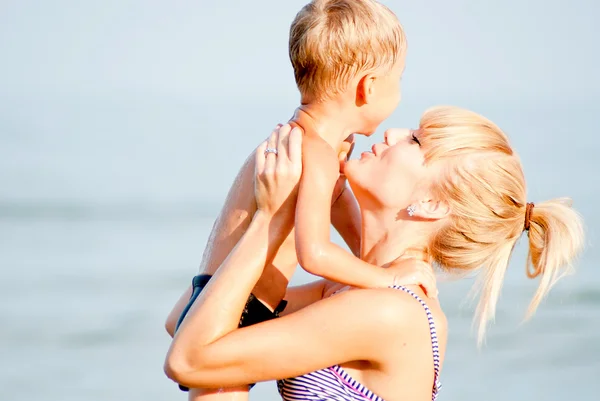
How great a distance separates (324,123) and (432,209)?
0.46m

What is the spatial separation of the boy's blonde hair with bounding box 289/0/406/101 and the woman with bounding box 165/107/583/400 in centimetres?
23

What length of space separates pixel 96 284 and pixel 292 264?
7.46 metres

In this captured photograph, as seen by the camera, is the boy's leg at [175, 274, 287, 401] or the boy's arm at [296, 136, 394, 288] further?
the boy's leg at [175, 274, 287, 401]

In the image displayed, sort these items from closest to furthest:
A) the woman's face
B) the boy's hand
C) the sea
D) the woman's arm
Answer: the woman's arm, the boy's hand, the woman's face, the sea

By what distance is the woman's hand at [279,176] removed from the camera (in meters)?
3.02

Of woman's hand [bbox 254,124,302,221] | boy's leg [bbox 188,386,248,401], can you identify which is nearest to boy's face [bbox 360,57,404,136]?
woman's hand [bbox 254,124,302,221]

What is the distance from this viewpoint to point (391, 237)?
10.5ft

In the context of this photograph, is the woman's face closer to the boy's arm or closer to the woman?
the woman

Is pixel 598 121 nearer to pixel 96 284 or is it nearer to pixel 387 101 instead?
pixel 96 284

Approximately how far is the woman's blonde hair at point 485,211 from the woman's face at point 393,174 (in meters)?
0.04

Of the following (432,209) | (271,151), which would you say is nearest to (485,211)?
(432,209)

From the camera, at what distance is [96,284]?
10500 mm

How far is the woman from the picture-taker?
2896 mm

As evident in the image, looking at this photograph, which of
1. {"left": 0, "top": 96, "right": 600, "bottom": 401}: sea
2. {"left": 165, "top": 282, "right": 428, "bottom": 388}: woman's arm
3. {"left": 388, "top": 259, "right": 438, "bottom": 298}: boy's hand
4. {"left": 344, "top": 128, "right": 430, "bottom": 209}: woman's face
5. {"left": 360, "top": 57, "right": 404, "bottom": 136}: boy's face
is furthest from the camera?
{"left": 0, "top": 96, "right": 600, "bottom": 401}: sea
